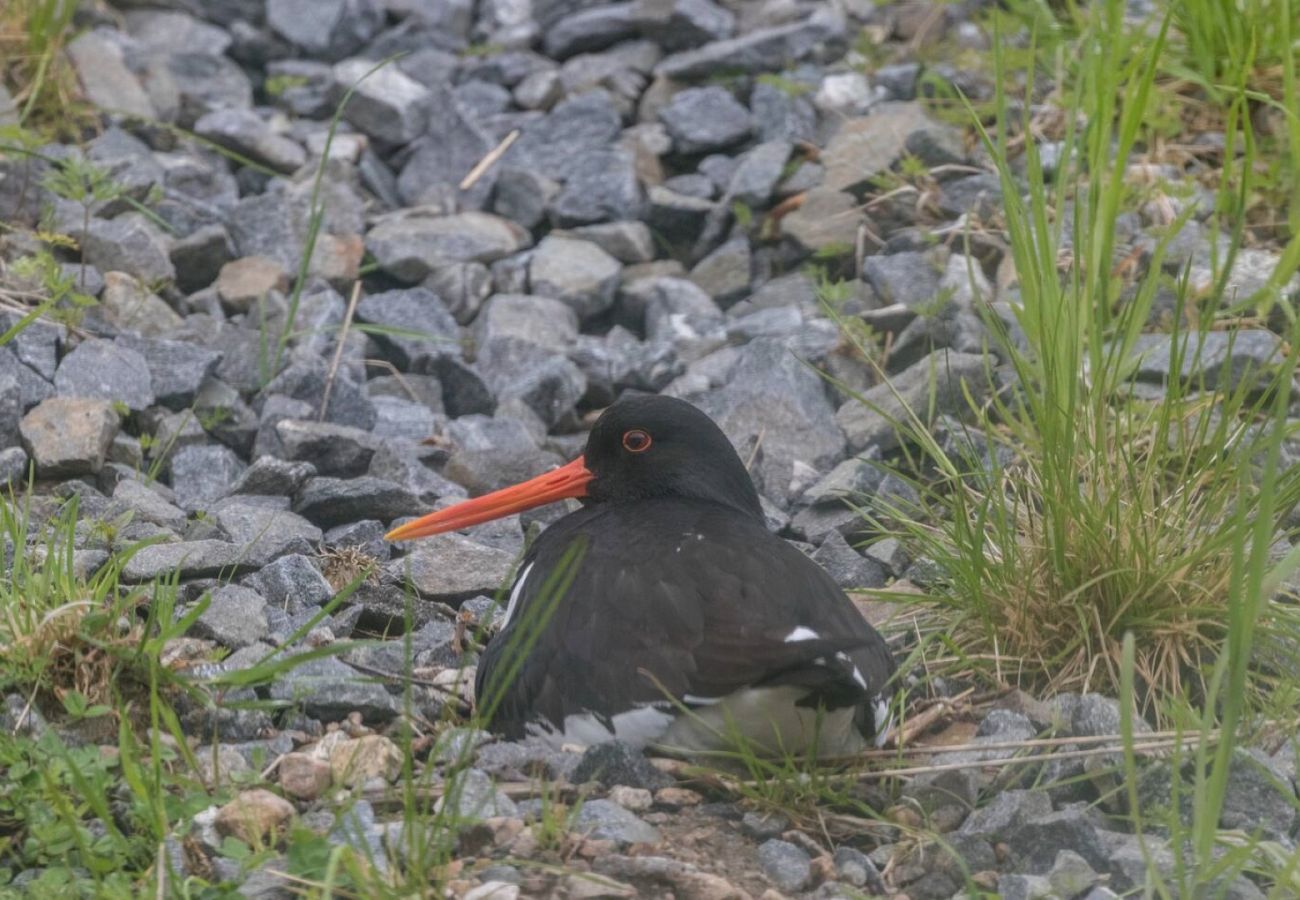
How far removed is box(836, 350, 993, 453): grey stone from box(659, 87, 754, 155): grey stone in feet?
6.33

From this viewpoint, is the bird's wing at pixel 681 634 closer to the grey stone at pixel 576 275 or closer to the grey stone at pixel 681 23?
the grey stone at pixel 576 275

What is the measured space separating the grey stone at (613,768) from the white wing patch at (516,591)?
0.68m

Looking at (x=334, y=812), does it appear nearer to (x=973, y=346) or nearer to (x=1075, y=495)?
(x=1075, y=495)

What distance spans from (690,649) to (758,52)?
450cm

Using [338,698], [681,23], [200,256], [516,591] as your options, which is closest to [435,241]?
[200,256]

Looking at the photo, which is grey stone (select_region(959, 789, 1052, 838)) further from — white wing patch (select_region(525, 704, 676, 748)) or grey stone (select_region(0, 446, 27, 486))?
grey stone (select_region(0, 446, 27, 486))

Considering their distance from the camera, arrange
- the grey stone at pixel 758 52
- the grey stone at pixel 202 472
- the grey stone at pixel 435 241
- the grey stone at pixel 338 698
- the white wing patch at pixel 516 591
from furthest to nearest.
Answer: the grey stone at pixel 758 52
the grey stone at pixel 435 241
the grey stone at pixel 202 472
the white wing patch at pixel 516 591
the grey stone at pixel 338 698

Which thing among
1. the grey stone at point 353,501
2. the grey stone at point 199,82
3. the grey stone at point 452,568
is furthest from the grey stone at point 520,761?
the grey stone at point 199,82

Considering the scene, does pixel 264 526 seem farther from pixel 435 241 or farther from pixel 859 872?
pixel 435 241

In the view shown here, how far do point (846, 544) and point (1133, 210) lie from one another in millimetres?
1957

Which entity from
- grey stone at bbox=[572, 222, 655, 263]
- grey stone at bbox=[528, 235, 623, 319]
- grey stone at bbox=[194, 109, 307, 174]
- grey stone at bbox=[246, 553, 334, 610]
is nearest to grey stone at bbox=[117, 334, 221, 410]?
grey stone at bbox=[246, 553, 334, 610]

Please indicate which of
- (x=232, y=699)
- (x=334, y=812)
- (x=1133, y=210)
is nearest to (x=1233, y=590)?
(x=334, y=812)

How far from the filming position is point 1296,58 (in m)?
5.68

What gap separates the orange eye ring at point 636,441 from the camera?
414cm
